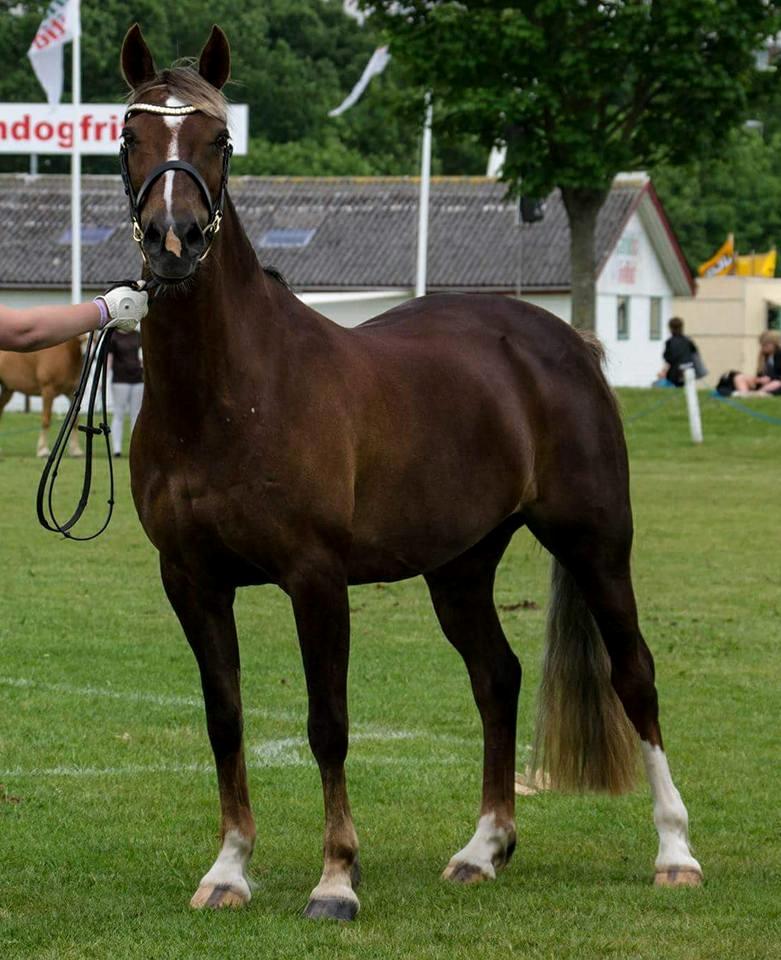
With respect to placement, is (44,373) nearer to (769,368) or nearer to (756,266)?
(769,368)

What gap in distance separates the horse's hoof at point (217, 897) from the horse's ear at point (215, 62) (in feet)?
8.39

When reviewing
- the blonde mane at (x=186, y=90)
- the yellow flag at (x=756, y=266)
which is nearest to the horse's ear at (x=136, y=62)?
the blonde mane at (x=186, y=90)

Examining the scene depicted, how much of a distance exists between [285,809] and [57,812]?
0.90m

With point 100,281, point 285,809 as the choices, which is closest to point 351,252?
point 100,281

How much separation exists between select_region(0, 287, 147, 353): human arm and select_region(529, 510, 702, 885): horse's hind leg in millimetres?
1967

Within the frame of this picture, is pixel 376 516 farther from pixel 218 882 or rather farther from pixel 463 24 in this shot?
pixel 463 24

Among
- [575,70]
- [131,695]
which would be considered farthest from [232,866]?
[575,70]

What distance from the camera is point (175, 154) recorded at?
207 inches

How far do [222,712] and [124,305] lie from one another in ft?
4.65

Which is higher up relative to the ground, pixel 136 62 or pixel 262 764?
pixel 136 62

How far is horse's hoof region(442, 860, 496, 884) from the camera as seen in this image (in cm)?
624

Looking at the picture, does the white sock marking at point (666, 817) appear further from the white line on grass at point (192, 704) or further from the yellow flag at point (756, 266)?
the yellow flag at point (756, 266)

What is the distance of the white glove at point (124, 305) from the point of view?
544 centimetres

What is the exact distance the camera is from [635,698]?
6637mm
